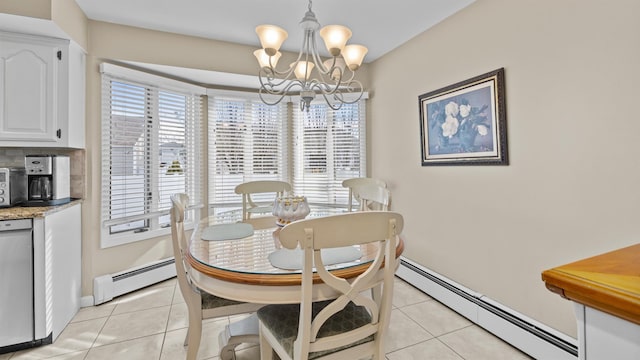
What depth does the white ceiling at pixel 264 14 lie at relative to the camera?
232 centimetres

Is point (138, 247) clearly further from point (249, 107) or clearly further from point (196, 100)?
point (249, 107)

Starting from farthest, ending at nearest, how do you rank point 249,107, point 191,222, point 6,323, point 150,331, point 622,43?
point 249,107 → point 191,222 → point 150,331 → point 6,323 → point 622,43

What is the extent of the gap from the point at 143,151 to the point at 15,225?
123cm

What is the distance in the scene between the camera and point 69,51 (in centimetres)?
228

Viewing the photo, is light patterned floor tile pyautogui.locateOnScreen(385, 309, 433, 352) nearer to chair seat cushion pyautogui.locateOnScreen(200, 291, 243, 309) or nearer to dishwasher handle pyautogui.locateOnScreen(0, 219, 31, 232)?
chair seat cushion pyautogui.locateOnScreen(200, 291, 243, 309)

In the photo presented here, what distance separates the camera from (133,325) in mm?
2260

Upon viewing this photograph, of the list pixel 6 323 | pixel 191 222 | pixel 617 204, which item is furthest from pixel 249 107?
pixel 617 204

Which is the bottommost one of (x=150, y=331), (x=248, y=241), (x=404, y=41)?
(x=150, y=331)

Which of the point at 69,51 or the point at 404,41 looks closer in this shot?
the point at 69,51

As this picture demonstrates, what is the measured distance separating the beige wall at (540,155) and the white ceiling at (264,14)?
28 centimetres

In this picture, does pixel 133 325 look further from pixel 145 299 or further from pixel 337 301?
pixel 337 301

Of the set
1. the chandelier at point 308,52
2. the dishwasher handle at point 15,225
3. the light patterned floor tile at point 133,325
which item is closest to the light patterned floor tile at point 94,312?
the light patterned floor tile at point 133,325

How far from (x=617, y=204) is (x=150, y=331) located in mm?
3140

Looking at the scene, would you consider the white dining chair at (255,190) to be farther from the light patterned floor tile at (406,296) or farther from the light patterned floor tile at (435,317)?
the light patterned floor tile at (435,317)
